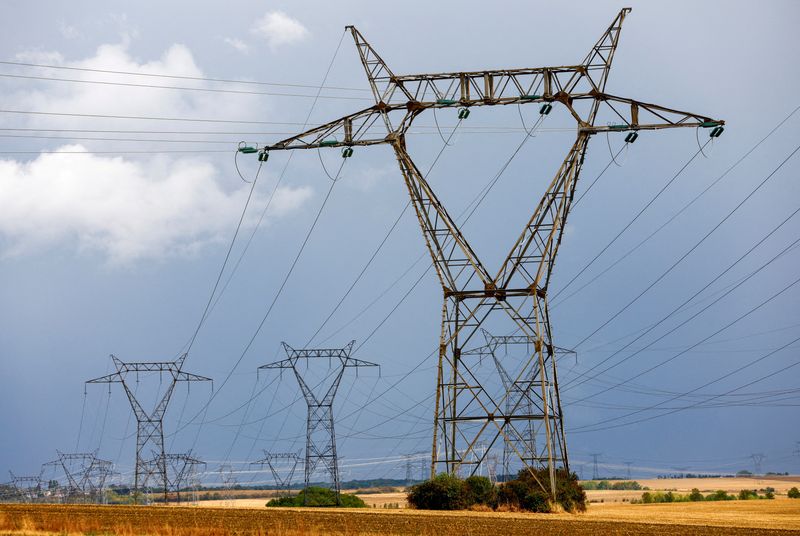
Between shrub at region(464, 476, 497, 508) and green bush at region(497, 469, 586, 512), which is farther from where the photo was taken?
shrub at region(464, 476, 497, 508)

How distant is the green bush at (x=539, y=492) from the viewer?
52500mm

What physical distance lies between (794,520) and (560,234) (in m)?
18.1

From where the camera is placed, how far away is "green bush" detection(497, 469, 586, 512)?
52500 mm

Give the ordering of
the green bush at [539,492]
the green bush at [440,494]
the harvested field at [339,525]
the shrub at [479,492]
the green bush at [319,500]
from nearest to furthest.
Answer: the harvested field at [339,525] → the green bush at [539,492] → the green bush at [440,494] → the shrub at [479,492] → the green bush at [319,500]

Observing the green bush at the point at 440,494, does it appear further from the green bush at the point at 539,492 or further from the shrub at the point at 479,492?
the green bush at the point at 539,492

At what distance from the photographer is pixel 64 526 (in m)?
39.7

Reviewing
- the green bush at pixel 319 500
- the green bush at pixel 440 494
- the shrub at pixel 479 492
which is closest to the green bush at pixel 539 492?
the shrub at pixel 479 492

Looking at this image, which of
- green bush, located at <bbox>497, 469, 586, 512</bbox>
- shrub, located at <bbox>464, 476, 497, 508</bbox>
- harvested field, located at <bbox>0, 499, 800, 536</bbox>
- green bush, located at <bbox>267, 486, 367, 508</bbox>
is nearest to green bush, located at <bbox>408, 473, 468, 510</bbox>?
shrub, located at <bbox>464, 476, 497, 508</bbox>

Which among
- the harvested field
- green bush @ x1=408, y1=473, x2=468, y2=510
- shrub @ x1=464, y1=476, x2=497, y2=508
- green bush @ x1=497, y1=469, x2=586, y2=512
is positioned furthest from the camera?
shrub @ x1=464, y1=476, x2=497, y2=508

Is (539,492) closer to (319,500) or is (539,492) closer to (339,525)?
(339,525)

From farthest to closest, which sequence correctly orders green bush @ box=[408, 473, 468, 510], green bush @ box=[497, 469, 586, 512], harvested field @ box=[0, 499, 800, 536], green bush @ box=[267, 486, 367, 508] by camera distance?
1. green bush @ box=[267, 486, 367, 508]
2. green bush @ box=[408, 473, 468, 510]
3. green bush @ box=[497, 469, 586, 512]
4. harvested field @ box=[0, 499, 800, 536]

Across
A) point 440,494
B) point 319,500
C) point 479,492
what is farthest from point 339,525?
point 319,500

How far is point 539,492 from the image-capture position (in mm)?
52625

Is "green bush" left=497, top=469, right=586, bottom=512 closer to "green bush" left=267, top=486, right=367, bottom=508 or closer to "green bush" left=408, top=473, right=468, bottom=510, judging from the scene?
"green bush" left=408, top=473, right=468, bottom=510
